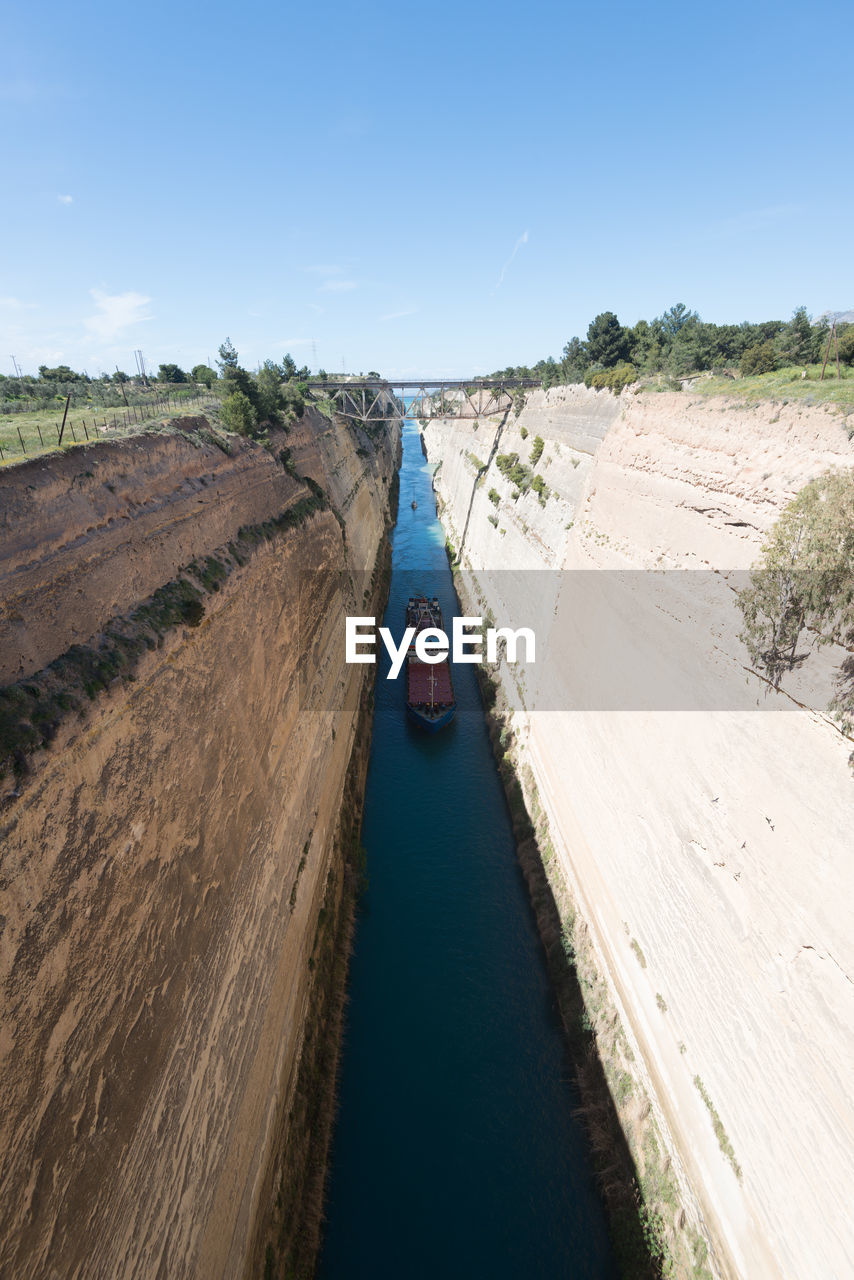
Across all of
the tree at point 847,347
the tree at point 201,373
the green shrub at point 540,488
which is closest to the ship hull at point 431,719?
the green shrub at point 540,488

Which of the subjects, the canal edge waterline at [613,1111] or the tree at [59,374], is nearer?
the canal edge waterline at [613,1111]

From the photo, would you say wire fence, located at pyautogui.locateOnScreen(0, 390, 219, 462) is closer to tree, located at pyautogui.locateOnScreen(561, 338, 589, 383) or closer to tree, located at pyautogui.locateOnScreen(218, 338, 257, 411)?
tree, located at pyautogui.locateOnScreen(218, 338, 257, 411)

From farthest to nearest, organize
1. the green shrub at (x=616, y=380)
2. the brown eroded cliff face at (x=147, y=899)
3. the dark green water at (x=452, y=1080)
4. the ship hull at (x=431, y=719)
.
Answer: the ship hull at (x=431, y=719) < the green shrub at (x=616, y=380) < the dark green water at (x=452, y=1080) < the brown eroded cliff face at (x=147, y=899)

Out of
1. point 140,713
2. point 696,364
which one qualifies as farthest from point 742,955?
point 696,364

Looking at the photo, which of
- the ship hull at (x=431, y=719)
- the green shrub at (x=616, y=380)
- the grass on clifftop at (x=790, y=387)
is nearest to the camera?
the grass on clifftop at (x=790, y=387)

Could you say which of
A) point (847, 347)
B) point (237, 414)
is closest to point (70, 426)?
point (237, 414)

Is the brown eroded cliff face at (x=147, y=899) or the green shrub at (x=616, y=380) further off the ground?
the green shrub at (x=616, y=380)

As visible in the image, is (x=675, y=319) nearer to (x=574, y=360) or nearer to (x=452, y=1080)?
(x=574, y=360)

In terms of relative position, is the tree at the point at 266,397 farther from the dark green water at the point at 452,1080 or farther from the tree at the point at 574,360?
the tree at the point at 574,360
